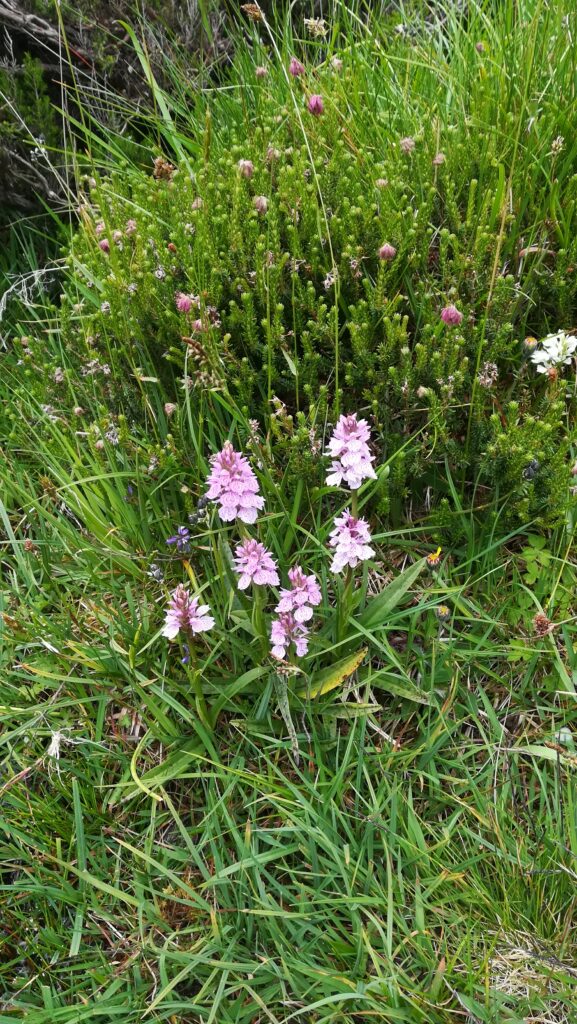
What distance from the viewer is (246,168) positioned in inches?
99.0

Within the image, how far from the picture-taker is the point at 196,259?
2.42m

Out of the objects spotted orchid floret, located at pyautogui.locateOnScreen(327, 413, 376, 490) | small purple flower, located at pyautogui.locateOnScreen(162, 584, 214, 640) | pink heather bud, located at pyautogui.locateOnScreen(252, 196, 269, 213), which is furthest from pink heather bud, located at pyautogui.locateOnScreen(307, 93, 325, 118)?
small purple flower, located at pyautogui.locateOnScreen(162, 584, 214, 640)

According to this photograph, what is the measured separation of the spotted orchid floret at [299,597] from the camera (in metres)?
1.80

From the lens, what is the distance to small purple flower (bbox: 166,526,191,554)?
2199 millimetres

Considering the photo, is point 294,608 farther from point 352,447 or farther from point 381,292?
point 381,292

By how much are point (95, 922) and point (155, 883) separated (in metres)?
0.17

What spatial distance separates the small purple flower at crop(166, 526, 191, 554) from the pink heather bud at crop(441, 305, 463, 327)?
98cm

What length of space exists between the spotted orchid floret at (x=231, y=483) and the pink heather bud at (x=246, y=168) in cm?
126

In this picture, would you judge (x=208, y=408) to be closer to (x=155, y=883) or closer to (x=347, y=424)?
(x=347, y=424)

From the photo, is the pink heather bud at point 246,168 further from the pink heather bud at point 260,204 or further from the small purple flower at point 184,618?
the small purple flower at point 184,618

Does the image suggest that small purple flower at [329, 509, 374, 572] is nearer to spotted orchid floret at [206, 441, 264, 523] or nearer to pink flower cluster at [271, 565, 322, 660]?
pink flower cluster at [271, 565, 322, 660]

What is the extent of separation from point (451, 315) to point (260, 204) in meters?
0.79

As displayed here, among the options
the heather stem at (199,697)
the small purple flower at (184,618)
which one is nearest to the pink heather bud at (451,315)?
the small purple flower at (184,618)

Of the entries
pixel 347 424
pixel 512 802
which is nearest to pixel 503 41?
pixel 347 424
